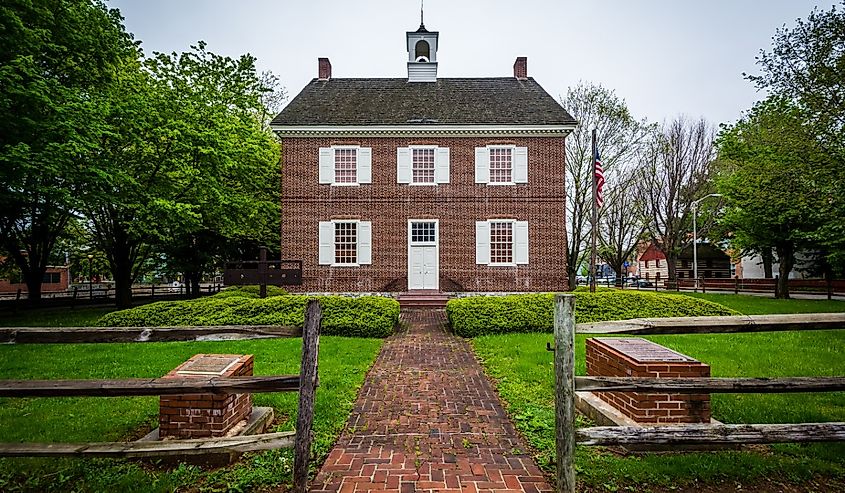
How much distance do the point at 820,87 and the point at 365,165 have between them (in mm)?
15301

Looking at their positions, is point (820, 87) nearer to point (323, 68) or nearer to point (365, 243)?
point (365, 243)

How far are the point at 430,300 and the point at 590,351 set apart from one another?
41.2ft

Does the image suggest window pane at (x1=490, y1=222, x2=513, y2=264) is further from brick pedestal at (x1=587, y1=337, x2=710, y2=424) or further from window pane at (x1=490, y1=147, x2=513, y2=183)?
brick pedestal at (x1=587, y1=337, x2=710, y2=424)

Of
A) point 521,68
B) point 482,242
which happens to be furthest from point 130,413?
point 521,68

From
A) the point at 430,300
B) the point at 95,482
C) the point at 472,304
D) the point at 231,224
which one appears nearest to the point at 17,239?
the point at 231,224

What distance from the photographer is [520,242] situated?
1955 cm

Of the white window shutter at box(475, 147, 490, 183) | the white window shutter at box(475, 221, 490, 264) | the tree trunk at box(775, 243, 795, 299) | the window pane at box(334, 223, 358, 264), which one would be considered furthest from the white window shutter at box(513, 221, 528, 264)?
the tree trunk at box(775, 243, 795, 299)

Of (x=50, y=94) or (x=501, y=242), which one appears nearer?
(x=50, y=94)

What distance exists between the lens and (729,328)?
336 centimetres

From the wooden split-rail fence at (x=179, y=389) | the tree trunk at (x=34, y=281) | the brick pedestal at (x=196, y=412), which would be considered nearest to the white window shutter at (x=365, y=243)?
the tree trunk at (x=34, y=281)

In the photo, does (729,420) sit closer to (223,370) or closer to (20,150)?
(223,370)

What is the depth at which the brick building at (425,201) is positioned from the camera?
19.5 metres

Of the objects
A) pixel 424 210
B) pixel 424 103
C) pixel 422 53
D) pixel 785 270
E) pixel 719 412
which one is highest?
pixel 422 53

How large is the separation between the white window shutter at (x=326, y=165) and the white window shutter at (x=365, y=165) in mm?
1156
